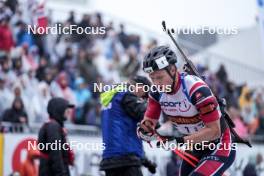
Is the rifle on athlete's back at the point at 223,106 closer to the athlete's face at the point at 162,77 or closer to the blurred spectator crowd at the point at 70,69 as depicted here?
the athlete's face at the point at 162,77

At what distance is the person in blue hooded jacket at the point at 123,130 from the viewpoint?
848 centimetres

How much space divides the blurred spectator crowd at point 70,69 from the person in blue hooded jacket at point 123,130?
5.18m

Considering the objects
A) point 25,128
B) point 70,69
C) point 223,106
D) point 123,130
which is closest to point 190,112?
point 223,106

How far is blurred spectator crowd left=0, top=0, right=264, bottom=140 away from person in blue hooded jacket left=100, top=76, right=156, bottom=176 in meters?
5.18

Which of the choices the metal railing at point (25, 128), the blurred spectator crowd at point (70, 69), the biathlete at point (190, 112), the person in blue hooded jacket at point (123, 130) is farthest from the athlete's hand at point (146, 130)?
the blurred spectator crowd at point (70, 69)

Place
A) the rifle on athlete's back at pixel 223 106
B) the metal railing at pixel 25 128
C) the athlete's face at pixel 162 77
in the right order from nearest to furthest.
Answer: the athlete's face at pixel 162 77, the rifle on athlete's back at pixel 223 106, the metal railing at pixel 25 128

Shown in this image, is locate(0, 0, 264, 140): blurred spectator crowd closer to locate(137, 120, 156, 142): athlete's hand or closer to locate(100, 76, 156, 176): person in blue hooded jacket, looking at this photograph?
locate(100, 76, 156, 176): person in blue hooded jacket

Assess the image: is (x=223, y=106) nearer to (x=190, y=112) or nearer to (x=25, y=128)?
(x=190, y=112)

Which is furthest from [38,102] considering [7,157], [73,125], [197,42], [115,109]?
[197,42]

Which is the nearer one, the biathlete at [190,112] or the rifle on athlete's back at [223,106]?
the biathlete at [190,112]

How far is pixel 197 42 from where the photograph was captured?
2583 cm

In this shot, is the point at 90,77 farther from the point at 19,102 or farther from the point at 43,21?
the point at 19,102

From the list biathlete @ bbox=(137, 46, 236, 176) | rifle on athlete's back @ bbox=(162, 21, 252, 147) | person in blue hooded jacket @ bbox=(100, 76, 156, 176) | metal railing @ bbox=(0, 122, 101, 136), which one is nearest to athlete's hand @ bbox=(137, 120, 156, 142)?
biathlete @ bbox=(137, 46, 236, 176)

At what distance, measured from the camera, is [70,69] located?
54.6ft
